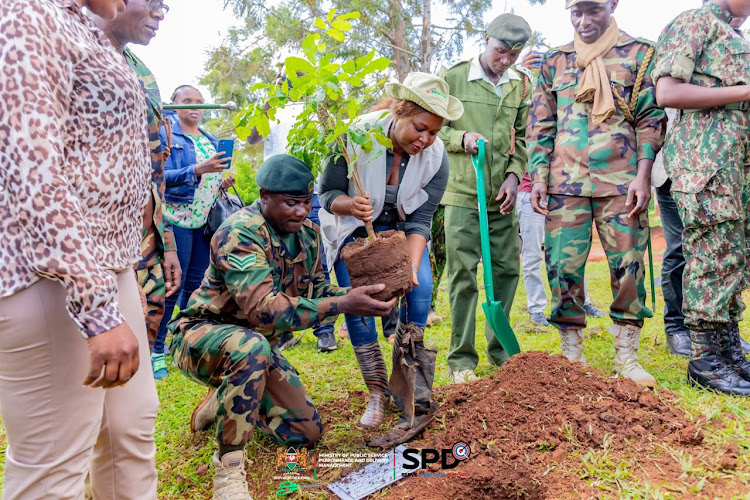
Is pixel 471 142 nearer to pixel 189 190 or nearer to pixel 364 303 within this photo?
pixel 364 303

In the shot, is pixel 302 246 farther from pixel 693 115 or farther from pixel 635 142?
pixel 693 115

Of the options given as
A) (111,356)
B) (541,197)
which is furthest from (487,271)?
(111,356)

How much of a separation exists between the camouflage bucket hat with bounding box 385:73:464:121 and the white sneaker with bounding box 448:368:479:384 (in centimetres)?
166

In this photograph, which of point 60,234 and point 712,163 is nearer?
point 60,234

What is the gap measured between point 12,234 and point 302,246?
→ 1.66 metres

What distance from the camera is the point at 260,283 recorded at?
2.54m

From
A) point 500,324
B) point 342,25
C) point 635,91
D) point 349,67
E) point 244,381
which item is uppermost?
point 342,25

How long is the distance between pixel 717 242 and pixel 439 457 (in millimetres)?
1870

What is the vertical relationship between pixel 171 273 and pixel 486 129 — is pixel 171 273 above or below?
below

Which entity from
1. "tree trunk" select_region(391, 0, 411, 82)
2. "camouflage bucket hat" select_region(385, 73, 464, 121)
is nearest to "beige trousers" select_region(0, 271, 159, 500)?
"camouflage bucket hat" select_region(385, 73, 464, 121)

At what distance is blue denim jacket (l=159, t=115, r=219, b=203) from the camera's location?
4145 millimetres

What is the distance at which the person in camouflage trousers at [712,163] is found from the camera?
2.96 metres

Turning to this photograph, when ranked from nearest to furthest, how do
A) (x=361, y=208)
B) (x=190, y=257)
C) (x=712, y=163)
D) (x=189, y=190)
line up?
(x=361, y=208)
(x=712, y=163)
(x=189, y=190)
(x=190, y=257)

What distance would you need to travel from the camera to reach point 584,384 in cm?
287
